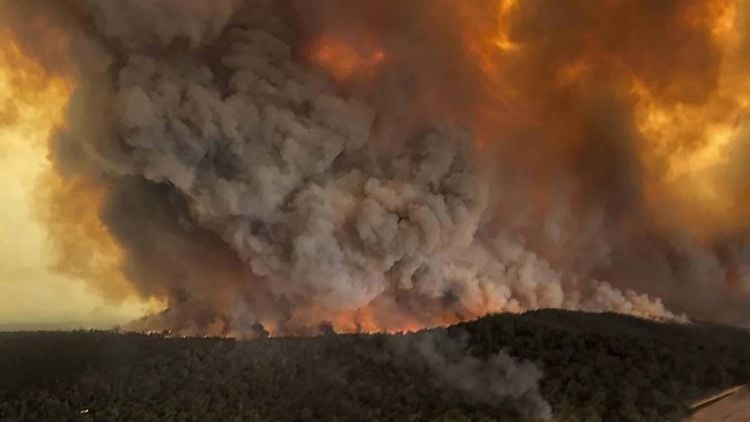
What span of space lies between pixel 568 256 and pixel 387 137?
5.44 metres

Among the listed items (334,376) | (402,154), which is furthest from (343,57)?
(334,376)

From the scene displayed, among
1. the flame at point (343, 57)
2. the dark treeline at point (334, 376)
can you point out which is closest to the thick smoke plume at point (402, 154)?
the flame at point (343, 57)

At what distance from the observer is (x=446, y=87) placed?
17188 millimetres

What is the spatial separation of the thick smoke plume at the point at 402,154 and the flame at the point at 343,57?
0.03m

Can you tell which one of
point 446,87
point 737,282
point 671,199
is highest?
→ point 446,87

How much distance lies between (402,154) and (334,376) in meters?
5.90

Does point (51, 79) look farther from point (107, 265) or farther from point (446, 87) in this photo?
point (446, 87)

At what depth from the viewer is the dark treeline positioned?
11.5 metres

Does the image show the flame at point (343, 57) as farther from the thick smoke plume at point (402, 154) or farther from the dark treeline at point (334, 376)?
the dark treeline at point (334, 376)

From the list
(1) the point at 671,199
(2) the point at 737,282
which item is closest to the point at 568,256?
(1) the point at 671,199

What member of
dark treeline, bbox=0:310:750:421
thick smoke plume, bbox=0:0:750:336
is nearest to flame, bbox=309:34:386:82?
thick smoke plume, bbox=0:0:750:336

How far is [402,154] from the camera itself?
16.8m

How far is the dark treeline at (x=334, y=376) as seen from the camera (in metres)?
11.5

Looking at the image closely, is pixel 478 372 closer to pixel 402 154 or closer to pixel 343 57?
pixel 402 154
